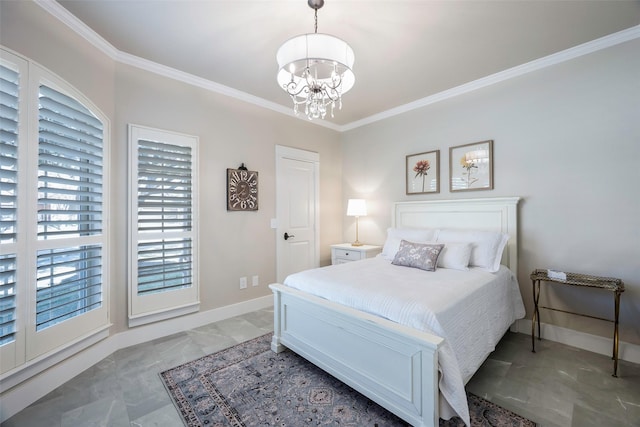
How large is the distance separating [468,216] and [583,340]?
4.72 ft

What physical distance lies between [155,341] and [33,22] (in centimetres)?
261

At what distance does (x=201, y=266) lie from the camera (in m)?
3.00

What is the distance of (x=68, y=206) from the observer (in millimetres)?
2021

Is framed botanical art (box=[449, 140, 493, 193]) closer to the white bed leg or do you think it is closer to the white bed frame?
the white bed frame

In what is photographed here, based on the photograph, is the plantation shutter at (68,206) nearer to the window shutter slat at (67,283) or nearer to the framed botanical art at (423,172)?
the window shutter slat at (67,283)

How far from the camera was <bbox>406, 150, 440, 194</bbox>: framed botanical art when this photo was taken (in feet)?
11.3

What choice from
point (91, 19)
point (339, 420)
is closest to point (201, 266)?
point (339, 420)

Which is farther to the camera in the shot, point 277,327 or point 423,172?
point 423,172

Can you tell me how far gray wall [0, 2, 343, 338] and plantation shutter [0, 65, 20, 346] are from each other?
0.30 meters

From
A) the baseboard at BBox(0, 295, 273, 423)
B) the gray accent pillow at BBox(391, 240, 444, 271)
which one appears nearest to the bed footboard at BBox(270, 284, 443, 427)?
the gray accent pillow at BBox(391, 240, 444, 271)

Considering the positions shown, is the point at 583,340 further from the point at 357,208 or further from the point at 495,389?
the point at 357,208

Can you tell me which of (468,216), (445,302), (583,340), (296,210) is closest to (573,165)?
(468,216)

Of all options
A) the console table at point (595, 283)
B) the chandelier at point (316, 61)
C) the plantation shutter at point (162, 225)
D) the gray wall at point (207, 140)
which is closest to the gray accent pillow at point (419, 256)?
the console table at point (595, 283)

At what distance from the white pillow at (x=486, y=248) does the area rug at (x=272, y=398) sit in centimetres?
114
